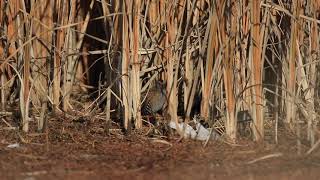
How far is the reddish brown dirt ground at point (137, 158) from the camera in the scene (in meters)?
4.34

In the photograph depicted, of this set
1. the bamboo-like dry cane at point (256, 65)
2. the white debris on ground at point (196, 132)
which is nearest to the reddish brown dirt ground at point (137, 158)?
the white debris on ground at point (196, 132)

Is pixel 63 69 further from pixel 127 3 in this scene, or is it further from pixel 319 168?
pixel 319 168

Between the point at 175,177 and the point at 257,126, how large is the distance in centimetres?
98

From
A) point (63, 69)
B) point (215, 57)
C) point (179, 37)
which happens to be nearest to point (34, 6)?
point (63, 69)

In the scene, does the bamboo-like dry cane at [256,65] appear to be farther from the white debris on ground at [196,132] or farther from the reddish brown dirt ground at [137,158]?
the white debris on ground at [196,132]

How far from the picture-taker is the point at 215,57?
16.2ft

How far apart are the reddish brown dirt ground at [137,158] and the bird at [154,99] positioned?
44 centimetres

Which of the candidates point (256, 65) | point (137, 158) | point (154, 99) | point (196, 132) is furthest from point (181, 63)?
point (137, 158)

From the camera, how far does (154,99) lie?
18.2 ft

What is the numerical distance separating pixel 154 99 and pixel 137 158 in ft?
3.22

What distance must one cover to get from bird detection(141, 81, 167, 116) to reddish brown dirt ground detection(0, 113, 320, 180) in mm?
437

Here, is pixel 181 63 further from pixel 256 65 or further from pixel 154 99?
pixel 256 65

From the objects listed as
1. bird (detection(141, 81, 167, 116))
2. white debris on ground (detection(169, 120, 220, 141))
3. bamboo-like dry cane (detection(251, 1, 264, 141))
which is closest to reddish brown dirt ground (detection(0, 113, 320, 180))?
white debris on ground (detection(169, 120, 220, 141))

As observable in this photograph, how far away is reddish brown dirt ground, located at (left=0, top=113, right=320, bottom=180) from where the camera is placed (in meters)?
4.34
